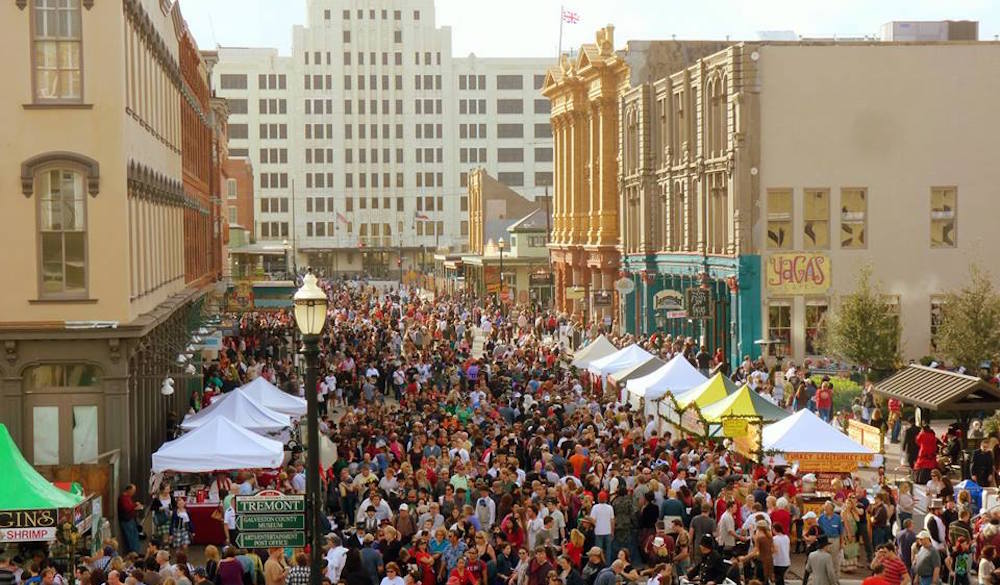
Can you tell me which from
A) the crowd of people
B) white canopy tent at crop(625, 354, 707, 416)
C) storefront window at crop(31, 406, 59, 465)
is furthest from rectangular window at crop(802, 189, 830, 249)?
storefront window at crop(31, 406, 59, 465)

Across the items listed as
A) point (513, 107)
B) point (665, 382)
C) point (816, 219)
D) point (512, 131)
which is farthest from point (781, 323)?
point (512, 131)

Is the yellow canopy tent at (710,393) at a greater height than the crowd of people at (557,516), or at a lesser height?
greater

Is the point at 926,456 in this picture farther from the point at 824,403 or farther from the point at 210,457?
the point at 210,457

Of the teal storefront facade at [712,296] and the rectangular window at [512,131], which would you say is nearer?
the teal storefront facade at [712,296]

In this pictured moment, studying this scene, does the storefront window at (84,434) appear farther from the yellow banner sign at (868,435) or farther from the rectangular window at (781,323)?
the rectangular window at (781,323)

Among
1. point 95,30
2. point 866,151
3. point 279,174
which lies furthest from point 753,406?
point 279,174

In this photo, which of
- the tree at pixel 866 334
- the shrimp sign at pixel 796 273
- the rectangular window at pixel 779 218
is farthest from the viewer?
the rectangular window at pixel 779 218

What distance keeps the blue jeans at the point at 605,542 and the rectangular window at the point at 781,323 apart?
29067 mm

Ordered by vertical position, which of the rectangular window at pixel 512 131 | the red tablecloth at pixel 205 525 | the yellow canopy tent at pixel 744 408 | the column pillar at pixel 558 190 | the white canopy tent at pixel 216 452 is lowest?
the red tablecloth at pixel 205 525

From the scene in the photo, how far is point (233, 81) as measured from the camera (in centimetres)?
15625

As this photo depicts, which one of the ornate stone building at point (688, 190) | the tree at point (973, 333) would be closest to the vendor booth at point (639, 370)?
the tree at point (973, 333)

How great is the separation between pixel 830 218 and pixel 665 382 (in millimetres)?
18294

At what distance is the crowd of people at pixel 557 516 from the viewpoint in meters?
18.0

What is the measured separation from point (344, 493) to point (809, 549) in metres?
7.14
